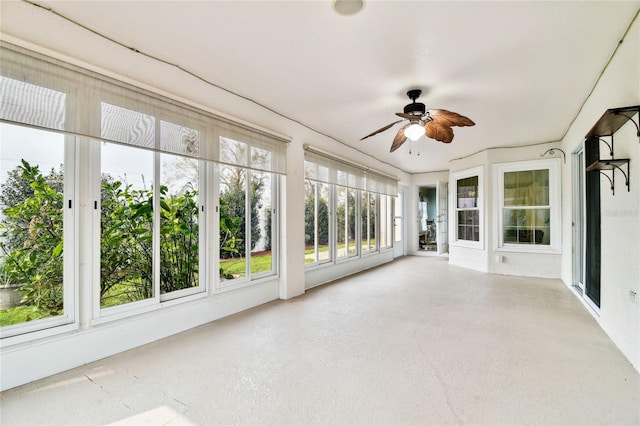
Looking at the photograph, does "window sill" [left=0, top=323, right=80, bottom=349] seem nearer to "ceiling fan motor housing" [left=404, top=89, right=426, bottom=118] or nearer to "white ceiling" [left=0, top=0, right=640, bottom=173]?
"white ceiling" [left=0, top=0, right=640, bottom=173]

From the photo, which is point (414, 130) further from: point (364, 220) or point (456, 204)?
point (456, 204)

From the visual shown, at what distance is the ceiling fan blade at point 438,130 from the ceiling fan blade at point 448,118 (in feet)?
0.21

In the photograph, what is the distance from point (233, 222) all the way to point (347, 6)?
2419 mm

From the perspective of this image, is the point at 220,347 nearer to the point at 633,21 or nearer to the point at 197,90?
the point at 197,90

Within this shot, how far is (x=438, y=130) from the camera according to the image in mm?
3268

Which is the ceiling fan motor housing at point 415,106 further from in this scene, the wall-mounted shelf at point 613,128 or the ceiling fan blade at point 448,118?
the wall-mounted shelf at point 613,128

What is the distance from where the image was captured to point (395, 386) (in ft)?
6.46

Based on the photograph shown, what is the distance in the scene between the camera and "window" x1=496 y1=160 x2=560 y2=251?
17.2 feet

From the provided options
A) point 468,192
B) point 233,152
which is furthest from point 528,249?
point 233,152

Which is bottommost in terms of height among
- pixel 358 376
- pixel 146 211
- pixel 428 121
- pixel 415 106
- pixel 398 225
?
pixel 358 376

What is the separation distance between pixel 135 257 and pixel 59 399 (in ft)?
3.67

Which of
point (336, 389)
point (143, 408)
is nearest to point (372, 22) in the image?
point (336, 389)

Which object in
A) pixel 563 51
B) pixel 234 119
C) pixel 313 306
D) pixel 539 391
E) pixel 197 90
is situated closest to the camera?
pixel 539 391

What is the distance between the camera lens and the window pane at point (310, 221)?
4.74 meters
